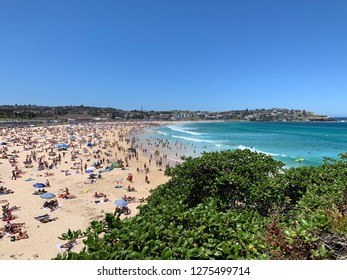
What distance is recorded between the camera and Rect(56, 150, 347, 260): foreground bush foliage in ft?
9.66

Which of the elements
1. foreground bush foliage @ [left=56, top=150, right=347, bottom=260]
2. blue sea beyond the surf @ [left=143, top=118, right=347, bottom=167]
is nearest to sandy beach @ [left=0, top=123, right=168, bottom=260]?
foreground bush foliage @ [left=56, top=150, right=347, bottom=260]

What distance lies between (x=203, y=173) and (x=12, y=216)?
12417mm

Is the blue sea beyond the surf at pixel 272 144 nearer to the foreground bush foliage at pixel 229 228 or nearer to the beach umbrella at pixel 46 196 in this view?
the foreground bush foliage at pixel 229 228

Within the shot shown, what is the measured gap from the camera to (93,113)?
14912 cm

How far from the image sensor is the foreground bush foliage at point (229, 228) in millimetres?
2943

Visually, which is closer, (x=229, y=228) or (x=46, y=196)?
(x=229, y=228)

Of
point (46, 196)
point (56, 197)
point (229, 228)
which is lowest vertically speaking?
point (56, 197)

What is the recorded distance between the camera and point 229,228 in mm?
3697

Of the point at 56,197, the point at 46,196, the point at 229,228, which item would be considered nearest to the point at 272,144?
the point at 56,197

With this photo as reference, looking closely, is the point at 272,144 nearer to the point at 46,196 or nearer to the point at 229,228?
the point at 46,196
